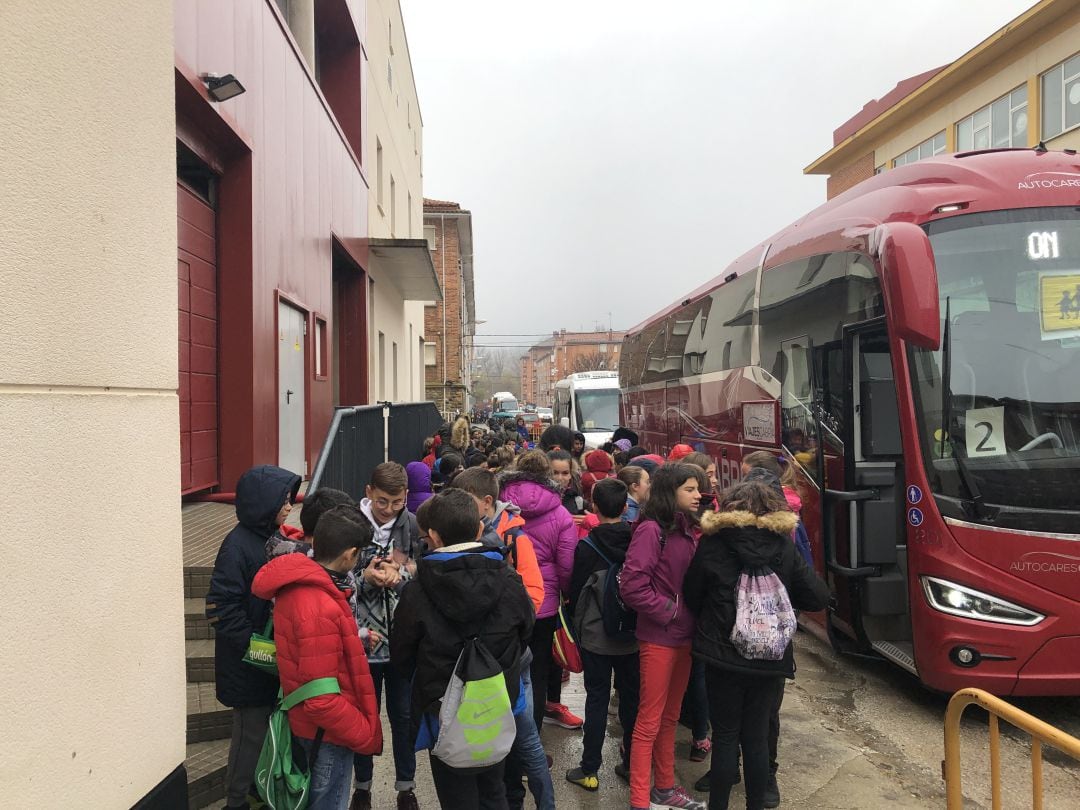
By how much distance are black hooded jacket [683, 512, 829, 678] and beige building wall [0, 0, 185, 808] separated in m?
2.31

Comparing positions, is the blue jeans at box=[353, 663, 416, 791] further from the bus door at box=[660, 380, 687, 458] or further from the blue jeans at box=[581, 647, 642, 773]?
the bus door at box=[660, 380, 687, 458]

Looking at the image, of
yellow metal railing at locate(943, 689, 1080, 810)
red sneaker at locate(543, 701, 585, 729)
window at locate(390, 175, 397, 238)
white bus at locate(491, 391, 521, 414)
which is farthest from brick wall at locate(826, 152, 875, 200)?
white bus at locate(491, 391, 521, 414)

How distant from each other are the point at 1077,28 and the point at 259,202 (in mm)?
21088

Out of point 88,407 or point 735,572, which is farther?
point 735,572

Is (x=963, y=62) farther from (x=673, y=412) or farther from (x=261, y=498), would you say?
(x=261, y=498)

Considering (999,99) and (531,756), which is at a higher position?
(999,99)

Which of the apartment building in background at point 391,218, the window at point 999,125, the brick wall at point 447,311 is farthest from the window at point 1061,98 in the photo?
the brick wall at point 447,311

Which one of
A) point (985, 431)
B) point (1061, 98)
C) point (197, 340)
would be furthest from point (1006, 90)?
point (197, 340)

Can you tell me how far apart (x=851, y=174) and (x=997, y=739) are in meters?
32.7

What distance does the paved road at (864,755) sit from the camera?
3857mm

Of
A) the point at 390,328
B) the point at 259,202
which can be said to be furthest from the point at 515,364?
the point at 259,202

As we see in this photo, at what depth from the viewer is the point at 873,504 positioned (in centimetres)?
518

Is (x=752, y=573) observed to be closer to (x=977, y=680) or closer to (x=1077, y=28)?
(x=977, y=680)

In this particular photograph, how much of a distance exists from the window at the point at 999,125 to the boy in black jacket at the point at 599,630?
2189 centimetres
